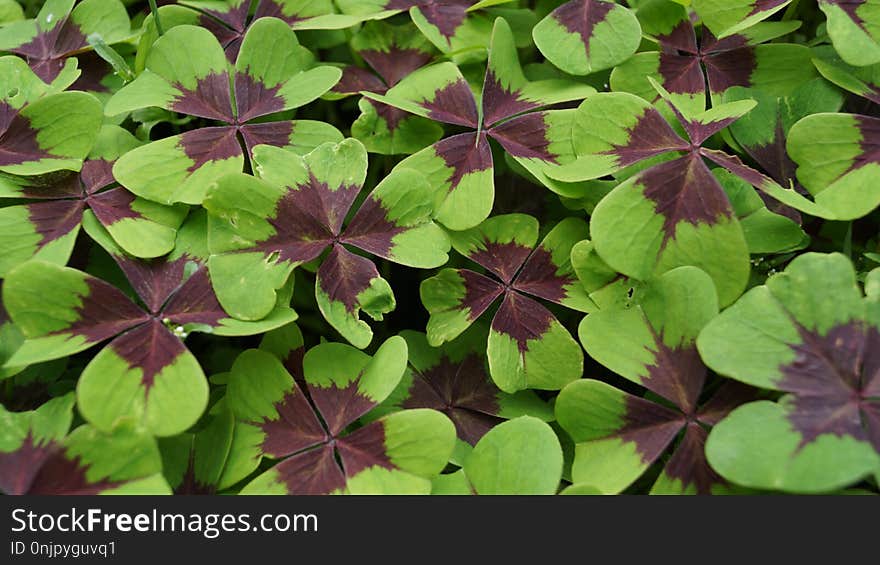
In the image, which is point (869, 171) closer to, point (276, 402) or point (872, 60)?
point (872, 60)

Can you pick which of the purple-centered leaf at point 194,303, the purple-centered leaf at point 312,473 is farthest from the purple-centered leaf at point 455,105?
the purple-centered leaf at point 312,473

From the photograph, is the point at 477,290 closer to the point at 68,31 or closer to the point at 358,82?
the point at 358,82

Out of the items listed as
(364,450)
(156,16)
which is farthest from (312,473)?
(156,16)

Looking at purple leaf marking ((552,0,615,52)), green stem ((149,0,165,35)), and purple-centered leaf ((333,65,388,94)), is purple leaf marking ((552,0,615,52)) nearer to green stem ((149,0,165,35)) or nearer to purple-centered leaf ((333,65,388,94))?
purple-centered leaf ((333,65,388,94))

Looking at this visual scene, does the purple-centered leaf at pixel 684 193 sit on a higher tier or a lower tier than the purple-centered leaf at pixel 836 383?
higher

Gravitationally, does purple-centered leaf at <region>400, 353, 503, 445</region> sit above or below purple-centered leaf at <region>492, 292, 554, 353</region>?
below

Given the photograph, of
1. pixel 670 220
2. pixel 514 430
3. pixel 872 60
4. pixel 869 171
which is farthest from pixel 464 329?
pixel 872 60

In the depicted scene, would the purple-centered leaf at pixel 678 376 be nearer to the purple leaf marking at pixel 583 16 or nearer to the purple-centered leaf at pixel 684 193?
the purple-centered leaf at pixel 684 193

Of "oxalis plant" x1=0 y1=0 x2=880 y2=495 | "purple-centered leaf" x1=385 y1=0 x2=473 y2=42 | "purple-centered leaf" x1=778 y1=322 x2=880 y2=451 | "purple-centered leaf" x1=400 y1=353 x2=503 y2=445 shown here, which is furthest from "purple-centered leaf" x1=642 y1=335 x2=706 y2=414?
"purple-centered leaf" x1=385 y1=0 x2=473 y2=42
